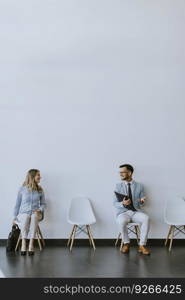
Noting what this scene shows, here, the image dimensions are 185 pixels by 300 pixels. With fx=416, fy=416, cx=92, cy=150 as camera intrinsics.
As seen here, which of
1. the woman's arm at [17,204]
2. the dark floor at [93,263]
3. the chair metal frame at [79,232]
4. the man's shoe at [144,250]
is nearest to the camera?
the dark floor at [93,263]

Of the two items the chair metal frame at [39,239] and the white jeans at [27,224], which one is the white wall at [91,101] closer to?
the chair metal frame at [39,239]

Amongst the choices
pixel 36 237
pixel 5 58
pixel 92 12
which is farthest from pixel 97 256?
pixel 92 12

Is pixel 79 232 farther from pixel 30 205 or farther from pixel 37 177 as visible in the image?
pixel 37 177

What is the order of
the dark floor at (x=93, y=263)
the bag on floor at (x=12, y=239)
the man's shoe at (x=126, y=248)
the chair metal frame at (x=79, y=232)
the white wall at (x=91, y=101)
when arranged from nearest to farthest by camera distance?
the dark floor at (x=93, y=263) < the man's shoe at (x=126, y=248) < the bag on floor at (x=12, y=239) < the chair metal frame at (x=79, y=232) < the white wall at (x=91, y=101)

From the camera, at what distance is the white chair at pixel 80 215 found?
6.36 metres

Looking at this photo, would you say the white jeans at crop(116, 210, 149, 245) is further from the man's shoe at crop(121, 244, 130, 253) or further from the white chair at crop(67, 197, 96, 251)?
the white chair at crop(67, 197, 96, 251)

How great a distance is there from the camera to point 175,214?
6.43m

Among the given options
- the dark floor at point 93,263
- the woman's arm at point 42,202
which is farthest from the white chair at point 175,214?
the woman's arm at point 42,202

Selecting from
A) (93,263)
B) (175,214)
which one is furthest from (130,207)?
(93,263)

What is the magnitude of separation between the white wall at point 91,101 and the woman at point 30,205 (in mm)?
334

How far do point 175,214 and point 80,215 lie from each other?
1468 millimetres

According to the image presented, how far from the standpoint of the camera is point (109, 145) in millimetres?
6566

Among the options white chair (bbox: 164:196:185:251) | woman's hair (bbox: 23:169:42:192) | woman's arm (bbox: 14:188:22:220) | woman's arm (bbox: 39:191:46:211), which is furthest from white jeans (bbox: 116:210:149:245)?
woman's arm (bbox: 14:188:22:220)

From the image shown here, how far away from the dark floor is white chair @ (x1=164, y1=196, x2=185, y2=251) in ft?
0.89
